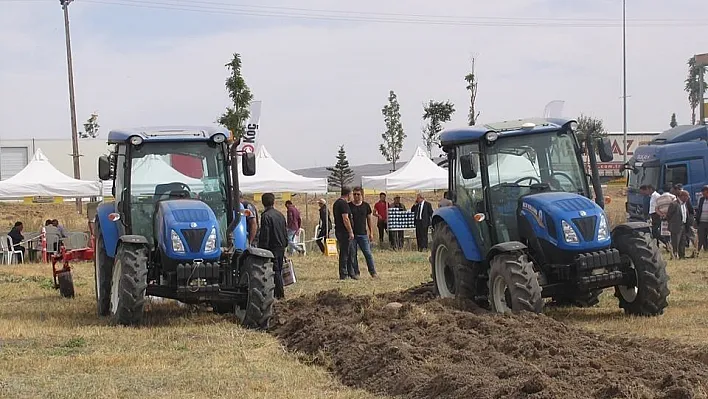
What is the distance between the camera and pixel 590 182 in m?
11.3

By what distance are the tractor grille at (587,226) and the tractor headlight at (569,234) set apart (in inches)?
3.2

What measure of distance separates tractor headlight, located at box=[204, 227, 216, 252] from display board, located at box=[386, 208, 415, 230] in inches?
543

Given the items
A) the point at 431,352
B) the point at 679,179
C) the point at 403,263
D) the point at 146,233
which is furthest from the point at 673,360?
the point at 679,179

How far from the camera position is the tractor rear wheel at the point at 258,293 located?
10.9 meters

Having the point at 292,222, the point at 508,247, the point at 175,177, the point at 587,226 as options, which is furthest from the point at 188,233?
the point at 292,222

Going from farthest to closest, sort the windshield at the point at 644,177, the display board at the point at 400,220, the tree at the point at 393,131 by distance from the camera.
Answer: the tree at the point at 393,131, the display board at the point at 400,220, the windshield at the point at 644,177

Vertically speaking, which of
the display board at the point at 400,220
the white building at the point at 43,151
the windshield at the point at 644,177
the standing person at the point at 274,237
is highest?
the white building at the point at 43,151

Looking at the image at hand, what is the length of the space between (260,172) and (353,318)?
1477cm

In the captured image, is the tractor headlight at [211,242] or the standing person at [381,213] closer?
the tractor headlight at [211,242]

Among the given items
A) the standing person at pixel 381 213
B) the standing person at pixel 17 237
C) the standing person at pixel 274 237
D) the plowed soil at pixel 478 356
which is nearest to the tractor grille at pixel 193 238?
the plowed soil at pixel 478 356

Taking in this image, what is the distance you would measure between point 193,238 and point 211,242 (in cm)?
22

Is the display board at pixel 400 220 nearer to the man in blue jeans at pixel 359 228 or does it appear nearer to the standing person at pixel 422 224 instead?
the standing person at pixel 422 224

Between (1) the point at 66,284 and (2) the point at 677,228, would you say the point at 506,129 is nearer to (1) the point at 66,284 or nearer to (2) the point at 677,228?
(1) the point at 66,284

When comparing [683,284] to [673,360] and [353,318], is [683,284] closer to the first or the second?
[353,318]
